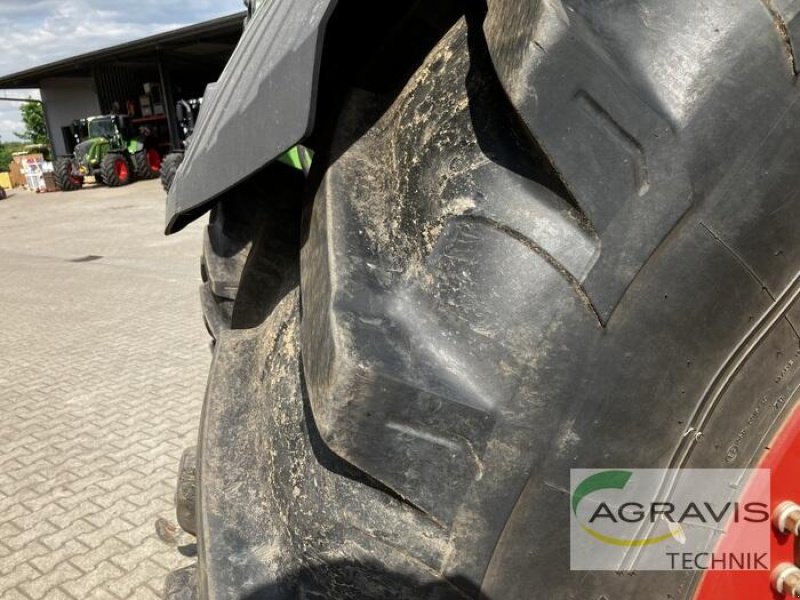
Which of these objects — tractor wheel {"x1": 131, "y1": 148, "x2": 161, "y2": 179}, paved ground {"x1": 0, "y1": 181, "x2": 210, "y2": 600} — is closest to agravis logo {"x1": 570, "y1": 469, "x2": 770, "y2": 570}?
paved ground {"x1": 0, "y1": 181, "x2": 210, "y2": 600}

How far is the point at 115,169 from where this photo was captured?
15812 millimetres

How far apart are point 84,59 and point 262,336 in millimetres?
21575

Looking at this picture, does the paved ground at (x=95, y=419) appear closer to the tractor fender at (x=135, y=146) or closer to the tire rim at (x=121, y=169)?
the tire rim at (x=121, y=169)

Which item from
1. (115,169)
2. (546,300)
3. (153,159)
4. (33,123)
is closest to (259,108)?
(546,300)

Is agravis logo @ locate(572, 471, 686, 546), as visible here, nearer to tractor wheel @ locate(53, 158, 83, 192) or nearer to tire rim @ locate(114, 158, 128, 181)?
tire rim @ locate(114, 158, 128, 181)

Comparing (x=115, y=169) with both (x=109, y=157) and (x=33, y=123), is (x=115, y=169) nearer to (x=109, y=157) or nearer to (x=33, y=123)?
(x=109, y=157)

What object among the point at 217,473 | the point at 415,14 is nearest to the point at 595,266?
the point at 415,14

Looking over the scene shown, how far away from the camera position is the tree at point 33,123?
31.6 m

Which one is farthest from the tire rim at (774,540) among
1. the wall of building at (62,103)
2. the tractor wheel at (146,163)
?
the wall of building at (62,103)

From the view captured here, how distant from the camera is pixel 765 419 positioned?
795 millimetres

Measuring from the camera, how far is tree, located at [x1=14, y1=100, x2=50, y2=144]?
3160 cm

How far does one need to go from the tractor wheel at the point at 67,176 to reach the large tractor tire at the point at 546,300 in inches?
709

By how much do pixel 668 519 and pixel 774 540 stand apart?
0.57ft

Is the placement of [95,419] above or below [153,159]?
above
